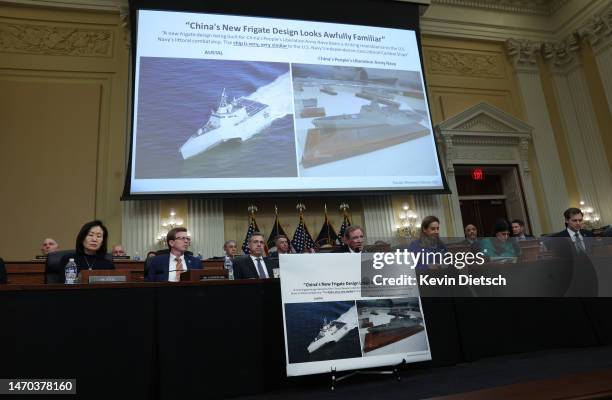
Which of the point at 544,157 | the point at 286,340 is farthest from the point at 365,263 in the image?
the point at 544,157

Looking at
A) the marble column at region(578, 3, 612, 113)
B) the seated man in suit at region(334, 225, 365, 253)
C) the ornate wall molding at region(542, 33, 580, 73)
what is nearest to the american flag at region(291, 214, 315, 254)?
the seated man in suit at region(334, 225, 365, 253)

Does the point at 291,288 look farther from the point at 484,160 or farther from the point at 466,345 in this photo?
the point at 484,160

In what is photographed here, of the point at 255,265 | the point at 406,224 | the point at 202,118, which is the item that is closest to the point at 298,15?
the point at 202,118

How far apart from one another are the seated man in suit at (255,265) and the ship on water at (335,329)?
1049 millimetres

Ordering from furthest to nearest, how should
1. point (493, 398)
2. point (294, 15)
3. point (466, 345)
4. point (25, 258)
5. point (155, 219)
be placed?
point (294, 15)
point (155, 219)
point (25, 258)
point (466, 345)
point (493, 398)

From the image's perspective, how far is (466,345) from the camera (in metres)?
2.89

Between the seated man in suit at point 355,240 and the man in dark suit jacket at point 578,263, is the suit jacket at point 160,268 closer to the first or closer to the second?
the seated man in suit at point 355,240

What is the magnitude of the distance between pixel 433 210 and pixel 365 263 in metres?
5.21

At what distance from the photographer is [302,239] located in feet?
21.9

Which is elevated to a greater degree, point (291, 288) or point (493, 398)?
point (291, 288)

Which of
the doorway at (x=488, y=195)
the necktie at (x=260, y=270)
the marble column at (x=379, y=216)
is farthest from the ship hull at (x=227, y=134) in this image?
the doorway at (x=488, y=195)

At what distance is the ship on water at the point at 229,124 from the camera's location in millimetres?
6145

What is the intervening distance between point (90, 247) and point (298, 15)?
18.5 ft

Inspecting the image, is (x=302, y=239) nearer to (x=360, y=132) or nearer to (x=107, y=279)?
(x=360, y=132)
